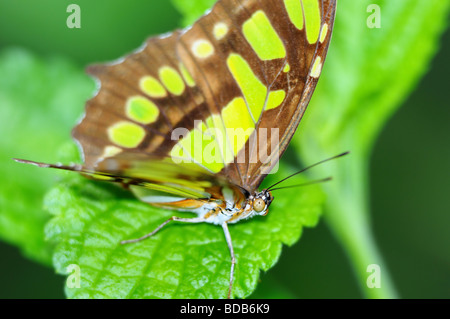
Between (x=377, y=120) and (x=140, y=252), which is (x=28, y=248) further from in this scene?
(x=377, y=120)

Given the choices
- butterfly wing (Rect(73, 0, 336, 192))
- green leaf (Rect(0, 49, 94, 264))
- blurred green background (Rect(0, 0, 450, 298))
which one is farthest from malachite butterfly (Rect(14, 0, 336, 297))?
blurred green background (Rect(0, 0, 450, 298))

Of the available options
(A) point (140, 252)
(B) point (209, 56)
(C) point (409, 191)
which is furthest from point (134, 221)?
(C) point (409, 191)

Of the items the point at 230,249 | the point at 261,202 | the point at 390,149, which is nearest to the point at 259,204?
the point at 261,202

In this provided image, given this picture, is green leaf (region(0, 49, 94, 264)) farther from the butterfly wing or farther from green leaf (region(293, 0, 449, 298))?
green leaf (region(293, 0, 449, 298))

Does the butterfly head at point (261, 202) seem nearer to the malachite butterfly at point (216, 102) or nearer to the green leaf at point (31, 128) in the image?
the malachite butterfly at point (216, 102)

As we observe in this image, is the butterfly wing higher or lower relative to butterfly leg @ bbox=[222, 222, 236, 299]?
higher

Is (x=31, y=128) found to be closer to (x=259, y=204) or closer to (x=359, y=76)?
(x=259, y=204)
